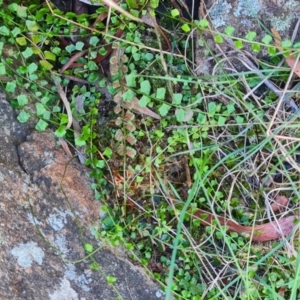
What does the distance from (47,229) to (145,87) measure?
58 cm

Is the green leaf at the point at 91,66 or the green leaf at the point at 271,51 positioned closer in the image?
the green leaf at the point at 271,51

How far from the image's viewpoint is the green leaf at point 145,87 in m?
1.44

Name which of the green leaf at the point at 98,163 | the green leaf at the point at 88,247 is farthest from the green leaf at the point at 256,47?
the green leaf at the point at 88,247

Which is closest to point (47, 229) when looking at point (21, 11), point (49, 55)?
point (49, 55)

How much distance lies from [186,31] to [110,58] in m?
0.28

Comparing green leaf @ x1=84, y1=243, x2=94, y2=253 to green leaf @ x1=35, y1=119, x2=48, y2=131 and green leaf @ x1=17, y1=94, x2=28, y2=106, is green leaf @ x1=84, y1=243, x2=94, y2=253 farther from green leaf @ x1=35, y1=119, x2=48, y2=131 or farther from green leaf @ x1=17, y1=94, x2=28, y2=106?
green leaf @ x1=17, y1=94, x2=28, y2=106

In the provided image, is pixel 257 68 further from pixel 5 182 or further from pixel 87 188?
pixel 5 182

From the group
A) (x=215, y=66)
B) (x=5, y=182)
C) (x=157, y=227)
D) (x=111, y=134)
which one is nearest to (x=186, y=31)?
(x=215, y=66)

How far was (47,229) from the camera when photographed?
1.46m

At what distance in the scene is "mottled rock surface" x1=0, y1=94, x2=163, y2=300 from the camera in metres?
1.42

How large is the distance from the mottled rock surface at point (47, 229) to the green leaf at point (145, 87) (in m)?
0.35

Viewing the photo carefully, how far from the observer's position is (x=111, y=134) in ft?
4.99

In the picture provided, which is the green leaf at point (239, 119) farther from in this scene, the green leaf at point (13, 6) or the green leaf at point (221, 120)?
the green leaf at point (13, 6)

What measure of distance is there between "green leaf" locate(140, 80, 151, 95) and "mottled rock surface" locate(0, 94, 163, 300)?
353 mm
